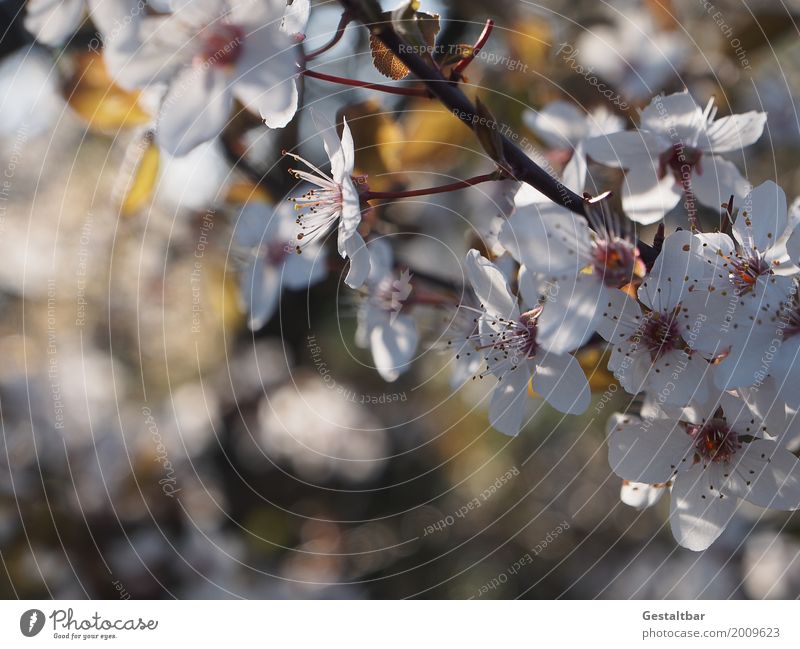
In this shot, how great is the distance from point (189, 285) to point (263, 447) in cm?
41

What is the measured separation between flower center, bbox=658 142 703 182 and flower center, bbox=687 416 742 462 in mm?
279

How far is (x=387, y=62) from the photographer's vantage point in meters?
0.67

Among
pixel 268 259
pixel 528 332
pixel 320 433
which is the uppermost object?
pixel 528 332

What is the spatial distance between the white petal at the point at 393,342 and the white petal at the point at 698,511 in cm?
39

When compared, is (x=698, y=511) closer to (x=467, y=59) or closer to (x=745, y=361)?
(x=745, y=361)

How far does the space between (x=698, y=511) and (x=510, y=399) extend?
0.74 feet

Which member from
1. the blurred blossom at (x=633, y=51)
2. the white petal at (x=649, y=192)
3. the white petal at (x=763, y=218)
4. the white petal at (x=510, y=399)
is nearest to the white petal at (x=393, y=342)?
the white petal at (x=510, y=399)

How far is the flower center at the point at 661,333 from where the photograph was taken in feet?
2.20

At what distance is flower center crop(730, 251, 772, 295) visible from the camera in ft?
2.15

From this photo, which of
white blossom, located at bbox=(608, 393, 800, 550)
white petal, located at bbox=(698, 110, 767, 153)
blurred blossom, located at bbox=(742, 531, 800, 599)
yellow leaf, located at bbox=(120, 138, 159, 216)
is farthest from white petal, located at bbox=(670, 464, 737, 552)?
yellow leaf, located at bbox=(120, 138, 159, 216)

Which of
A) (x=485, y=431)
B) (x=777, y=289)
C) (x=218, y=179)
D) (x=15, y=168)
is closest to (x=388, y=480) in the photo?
(x=485, y=431)

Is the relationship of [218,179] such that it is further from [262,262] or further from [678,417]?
[678,417]

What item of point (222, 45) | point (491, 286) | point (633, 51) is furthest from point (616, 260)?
point (633, 51)

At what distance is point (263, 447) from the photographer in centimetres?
162
